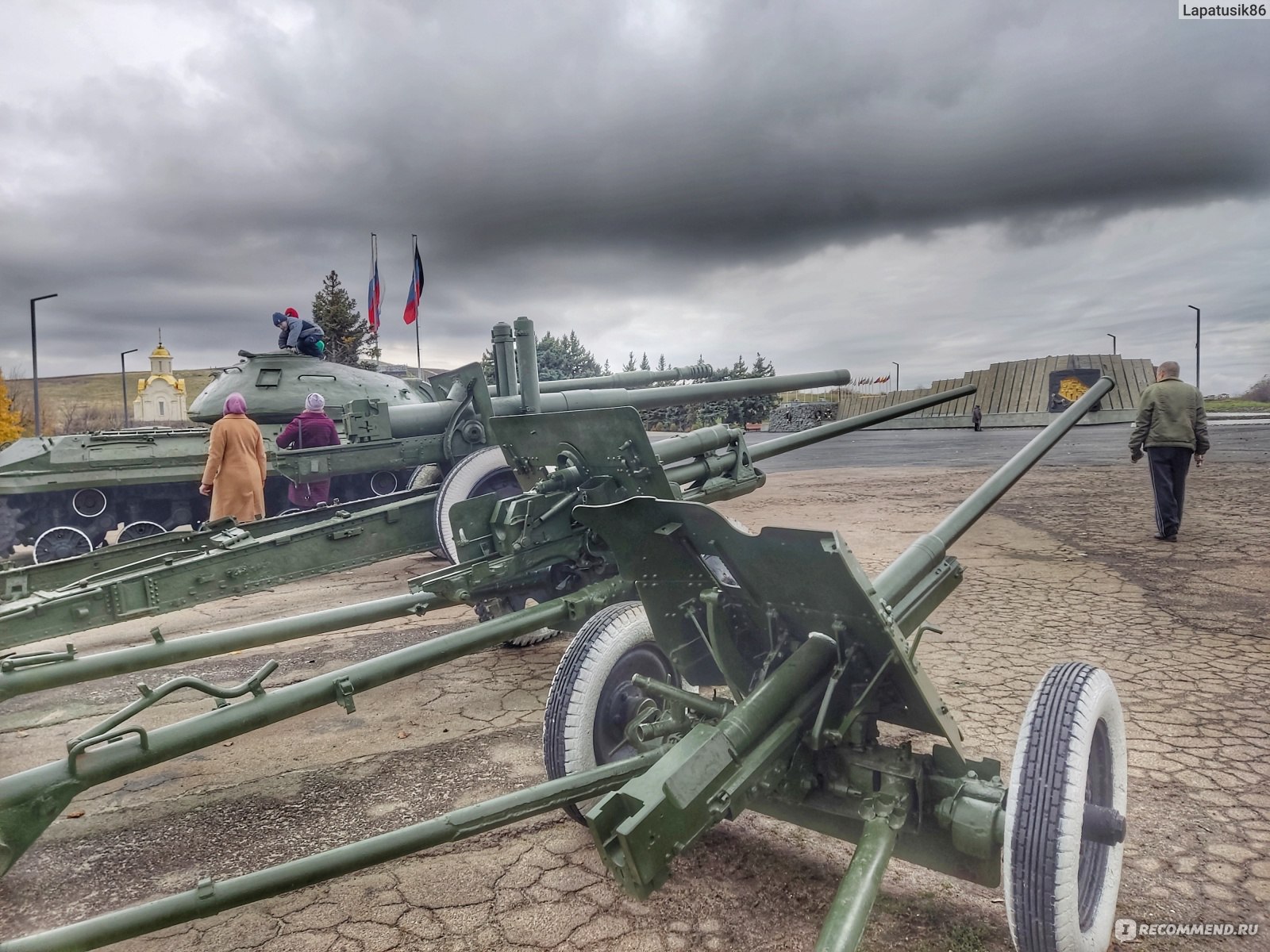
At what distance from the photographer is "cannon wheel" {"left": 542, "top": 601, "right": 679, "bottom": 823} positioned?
2566 mm

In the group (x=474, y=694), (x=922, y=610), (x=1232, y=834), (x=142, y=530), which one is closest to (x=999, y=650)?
(x=1232, y=834)

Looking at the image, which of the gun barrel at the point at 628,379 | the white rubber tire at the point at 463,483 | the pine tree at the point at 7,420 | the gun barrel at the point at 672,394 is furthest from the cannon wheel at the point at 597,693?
the pine tree at the point at 7,420

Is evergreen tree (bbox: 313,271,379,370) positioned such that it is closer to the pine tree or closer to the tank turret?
the pine tree

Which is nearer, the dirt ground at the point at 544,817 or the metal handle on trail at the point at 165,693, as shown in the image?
the metal handle on trail at the point at 165,693

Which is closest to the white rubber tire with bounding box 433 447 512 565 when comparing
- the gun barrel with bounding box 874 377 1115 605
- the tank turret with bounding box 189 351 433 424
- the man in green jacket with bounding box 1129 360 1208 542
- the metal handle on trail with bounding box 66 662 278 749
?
the metal handle on trail with bounding box 66 662 278 749

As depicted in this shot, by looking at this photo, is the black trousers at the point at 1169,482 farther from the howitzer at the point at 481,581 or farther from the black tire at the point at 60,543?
the black tire at the point at 60,543

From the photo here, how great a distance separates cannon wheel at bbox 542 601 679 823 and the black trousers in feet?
20.1

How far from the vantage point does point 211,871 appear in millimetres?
2615

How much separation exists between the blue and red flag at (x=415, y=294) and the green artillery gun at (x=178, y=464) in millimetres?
7705

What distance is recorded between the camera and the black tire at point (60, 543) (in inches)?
322

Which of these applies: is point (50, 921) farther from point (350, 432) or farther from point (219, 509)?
point (350, 432)

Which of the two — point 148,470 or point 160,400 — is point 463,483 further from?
point 160,400

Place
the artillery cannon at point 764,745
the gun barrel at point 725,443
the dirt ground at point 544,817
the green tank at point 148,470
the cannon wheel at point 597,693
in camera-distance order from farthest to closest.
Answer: the green tank at point 148,470 < the gun barrel at point 725,443 < the cannon wheel at point 597,693 < the dirt ground at point 544,817 < the artillery cannon at point 764,745

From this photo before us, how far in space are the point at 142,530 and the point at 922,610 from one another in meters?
8.44
